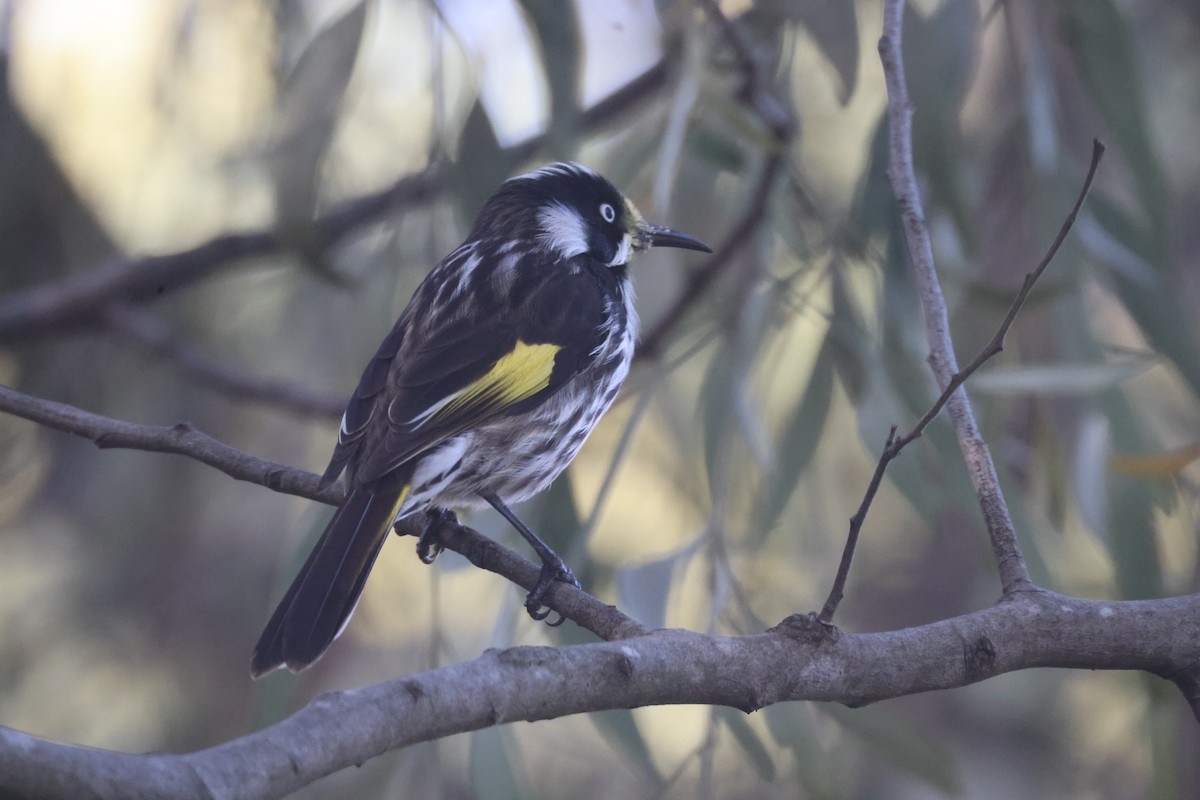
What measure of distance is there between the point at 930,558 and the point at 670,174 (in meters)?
2.85

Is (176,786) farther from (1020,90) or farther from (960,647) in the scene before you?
(1020,90)

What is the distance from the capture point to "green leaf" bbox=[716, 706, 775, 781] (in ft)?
6.88

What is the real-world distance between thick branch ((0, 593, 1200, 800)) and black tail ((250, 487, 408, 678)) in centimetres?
63

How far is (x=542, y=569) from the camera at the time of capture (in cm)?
205

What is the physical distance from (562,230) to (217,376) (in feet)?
3.81

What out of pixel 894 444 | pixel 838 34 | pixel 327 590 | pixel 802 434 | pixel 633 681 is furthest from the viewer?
pixel 802 434

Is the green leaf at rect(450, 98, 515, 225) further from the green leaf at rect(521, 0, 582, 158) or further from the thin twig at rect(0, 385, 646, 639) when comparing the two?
the thin twig at rect(0, 385, 646, 639)

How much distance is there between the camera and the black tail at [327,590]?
1744mm

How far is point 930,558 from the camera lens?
471 centimetres

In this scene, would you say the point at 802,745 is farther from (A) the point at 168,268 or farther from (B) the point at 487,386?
(A) the point at 168,268

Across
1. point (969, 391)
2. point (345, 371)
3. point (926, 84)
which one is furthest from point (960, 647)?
point (345, 371)

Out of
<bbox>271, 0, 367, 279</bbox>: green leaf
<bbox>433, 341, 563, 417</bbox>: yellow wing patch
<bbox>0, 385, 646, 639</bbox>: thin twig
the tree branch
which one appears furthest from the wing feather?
the tree branch

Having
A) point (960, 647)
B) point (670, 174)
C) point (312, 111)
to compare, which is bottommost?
point (960, 647)

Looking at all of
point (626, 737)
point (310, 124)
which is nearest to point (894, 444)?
point (626, 737)
